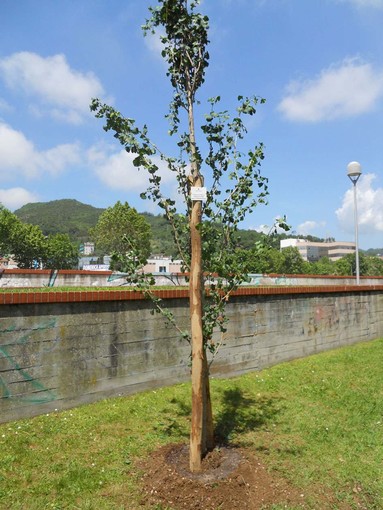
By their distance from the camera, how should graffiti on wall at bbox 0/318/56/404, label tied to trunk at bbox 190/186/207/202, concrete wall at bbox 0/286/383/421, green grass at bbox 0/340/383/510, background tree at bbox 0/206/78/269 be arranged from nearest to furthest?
green grass at bbox 0/340/383/510, label tied to trunk at bbox 190/186/207/202, graffiti on wall at bbox 0/318/56/404, concrete wall at bbox 0/286/383/421, background tree at bbox 0/206/78/269

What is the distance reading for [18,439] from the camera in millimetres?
5320

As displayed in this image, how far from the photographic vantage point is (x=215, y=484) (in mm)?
4465

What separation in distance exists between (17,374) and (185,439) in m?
2.68

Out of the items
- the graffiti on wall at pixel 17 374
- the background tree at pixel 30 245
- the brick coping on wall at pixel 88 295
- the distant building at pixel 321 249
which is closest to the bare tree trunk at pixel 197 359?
the brick coping on wall at pixel 88 295

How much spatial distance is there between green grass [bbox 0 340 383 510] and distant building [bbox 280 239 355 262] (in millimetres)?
171352

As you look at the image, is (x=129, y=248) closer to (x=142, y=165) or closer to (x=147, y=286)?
(x=147, y=286)

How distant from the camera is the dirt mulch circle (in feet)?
13.9

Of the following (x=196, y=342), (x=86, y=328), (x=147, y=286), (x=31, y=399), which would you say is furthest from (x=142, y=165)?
(x=31, y=399)

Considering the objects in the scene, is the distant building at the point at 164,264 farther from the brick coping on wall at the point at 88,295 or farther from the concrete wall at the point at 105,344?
the concrete wall at the point at 105,344

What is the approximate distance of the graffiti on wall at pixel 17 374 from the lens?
19.0 ft

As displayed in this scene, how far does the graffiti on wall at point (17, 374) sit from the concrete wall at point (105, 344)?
0.5 inches

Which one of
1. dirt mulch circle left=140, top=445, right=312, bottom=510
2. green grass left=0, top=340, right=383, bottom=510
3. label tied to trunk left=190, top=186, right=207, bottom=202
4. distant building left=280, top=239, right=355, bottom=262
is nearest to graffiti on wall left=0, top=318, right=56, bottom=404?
green grass left=0, top=340, right=383, bottom=510

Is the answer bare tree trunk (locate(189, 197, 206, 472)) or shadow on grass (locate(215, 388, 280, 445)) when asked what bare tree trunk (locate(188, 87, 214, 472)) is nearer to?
bare tree trunk (locate(189, 197, 206, 472))

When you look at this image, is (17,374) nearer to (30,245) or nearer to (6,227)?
(6,227)
